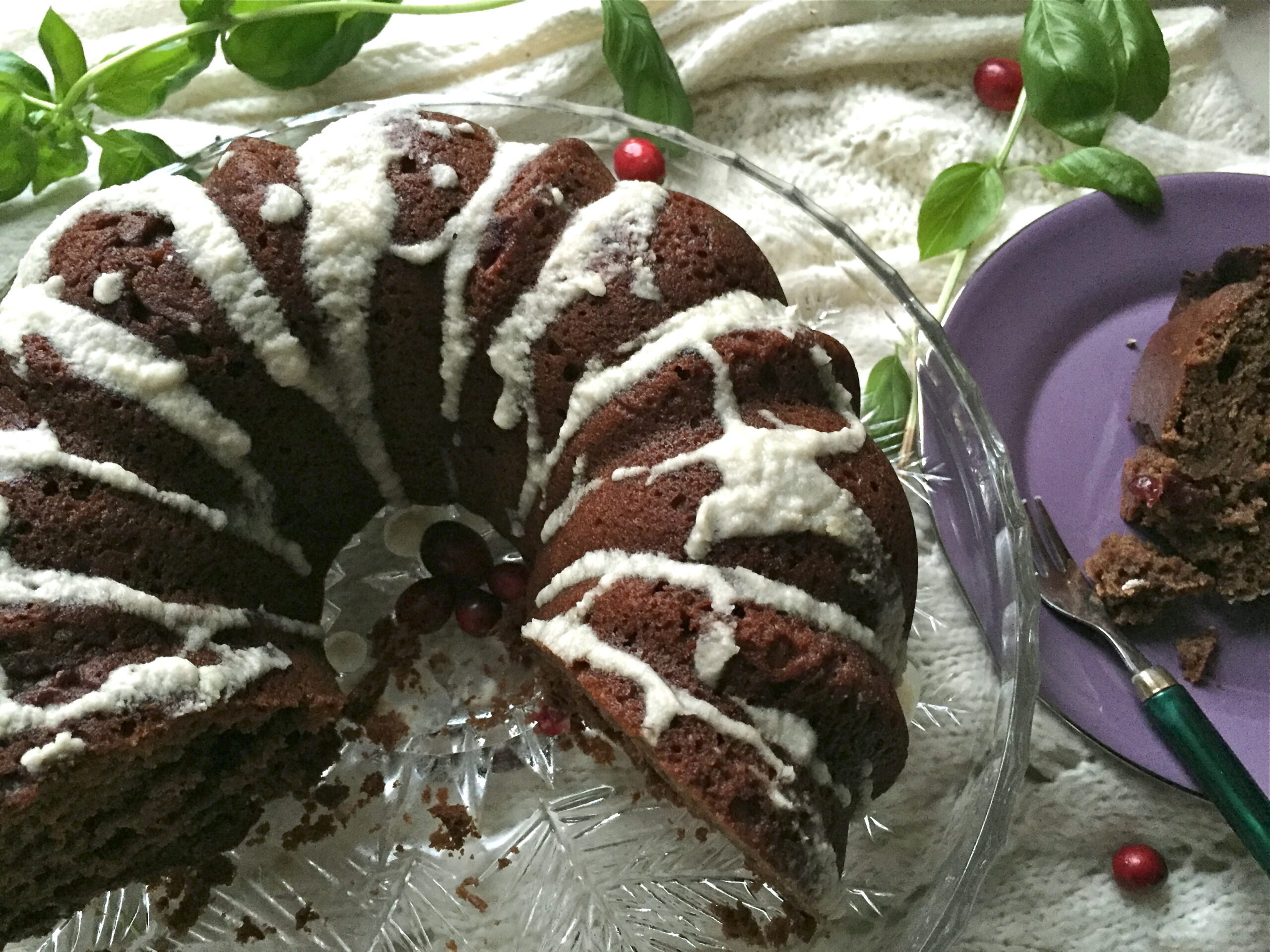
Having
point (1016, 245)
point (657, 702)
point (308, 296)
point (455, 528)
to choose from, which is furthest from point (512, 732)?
point (1016, 245)

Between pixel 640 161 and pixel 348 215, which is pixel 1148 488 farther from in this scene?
pixel 348 215

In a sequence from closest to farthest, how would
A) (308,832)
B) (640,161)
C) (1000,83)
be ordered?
1. (308,832)
2. (640,161)
3. (1000,83)

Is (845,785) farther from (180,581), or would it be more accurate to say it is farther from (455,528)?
(180,581)

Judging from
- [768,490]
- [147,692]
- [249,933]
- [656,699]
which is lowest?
[249,933]

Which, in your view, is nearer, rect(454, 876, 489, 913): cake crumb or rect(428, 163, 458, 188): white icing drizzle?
rect(428, 163, 458, 188): white icing drizzle

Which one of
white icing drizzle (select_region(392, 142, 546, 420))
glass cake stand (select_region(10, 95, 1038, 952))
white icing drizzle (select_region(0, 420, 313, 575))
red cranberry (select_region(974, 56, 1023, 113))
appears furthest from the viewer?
red cranberry (select_region(974, 56, 1023, 113))

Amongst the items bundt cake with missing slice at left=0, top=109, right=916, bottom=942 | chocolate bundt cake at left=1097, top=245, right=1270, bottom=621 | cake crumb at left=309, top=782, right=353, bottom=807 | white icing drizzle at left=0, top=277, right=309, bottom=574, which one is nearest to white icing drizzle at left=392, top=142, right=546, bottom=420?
bundt cake with missing slice at left=0, top=109, right=916, bottom=942

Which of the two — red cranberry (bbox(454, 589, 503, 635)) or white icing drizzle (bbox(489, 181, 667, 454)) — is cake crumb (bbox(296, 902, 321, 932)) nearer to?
red cranberry (bbox(454, 589, 503, 635))

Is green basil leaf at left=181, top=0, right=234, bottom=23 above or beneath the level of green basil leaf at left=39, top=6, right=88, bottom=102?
above

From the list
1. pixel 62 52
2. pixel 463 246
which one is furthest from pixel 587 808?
pixel 62 52

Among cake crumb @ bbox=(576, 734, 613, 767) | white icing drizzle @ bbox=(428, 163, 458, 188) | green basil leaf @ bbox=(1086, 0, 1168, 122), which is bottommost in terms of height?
cake crumb @ bbox=(576, 734, 613, 767)
